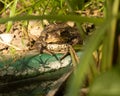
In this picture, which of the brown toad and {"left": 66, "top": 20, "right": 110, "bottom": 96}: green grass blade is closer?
{"left": 66, "top": 20, "right": 110, "bottom": 96}: green grass blade

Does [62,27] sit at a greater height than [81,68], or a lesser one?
lesser

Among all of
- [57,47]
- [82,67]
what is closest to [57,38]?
[57,47]

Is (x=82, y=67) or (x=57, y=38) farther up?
(x=82, y=67)

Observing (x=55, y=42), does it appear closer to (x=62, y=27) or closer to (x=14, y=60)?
(x=62, y=27)

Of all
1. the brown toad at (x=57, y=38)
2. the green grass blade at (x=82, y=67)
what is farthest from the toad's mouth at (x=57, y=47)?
the green grass blade at (x=82, y=67)

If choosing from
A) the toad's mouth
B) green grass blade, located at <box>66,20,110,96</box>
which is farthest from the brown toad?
green grass blade, located at <box>66,20,110,96</box>

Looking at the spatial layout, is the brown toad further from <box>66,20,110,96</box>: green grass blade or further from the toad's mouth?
<box>66,20,110,96</box>: green grass blade

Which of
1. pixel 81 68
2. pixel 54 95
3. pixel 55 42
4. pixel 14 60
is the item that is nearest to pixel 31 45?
pixel 55 42

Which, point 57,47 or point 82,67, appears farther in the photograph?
point 57,47

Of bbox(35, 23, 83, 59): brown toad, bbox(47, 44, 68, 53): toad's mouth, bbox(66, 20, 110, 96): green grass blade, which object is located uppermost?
bbox(66, 20, 110, 96): green grass blade

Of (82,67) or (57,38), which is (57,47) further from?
(82,67)

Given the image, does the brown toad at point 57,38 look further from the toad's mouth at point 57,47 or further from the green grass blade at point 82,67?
the green grass blade at point 82,67
